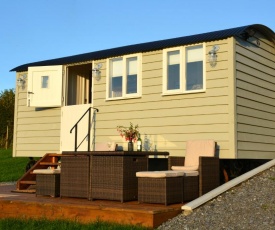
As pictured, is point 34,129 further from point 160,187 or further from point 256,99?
point 160,187

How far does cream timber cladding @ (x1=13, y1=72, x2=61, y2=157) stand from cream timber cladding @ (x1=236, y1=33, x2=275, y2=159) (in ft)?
14.2

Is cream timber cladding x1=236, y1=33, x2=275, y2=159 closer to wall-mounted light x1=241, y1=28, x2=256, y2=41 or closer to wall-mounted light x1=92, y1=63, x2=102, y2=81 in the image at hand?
wall-mounted light x1=241, y1=28, x2=256, y2=41

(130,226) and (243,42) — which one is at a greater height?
(243,42)

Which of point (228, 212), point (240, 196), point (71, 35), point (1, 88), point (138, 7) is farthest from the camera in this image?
point (1, 88)

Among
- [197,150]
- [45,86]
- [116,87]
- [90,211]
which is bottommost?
[90,211]

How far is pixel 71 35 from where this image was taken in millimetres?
11047

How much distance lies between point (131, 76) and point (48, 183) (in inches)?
122

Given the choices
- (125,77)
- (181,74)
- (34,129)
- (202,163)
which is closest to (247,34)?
(181,74)

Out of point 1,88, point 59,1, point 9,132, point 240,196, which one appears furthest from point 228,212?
point 1,88

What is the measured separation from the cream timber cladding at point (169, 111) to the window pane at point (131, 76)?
224mm

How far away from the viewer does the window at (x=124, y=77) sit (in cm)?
919

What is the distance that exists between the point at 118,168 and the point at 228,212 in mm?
1628

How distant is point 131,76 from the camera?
9242mm

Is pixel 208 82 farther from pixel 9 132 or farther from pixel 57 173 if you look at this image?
pixel 9 132
